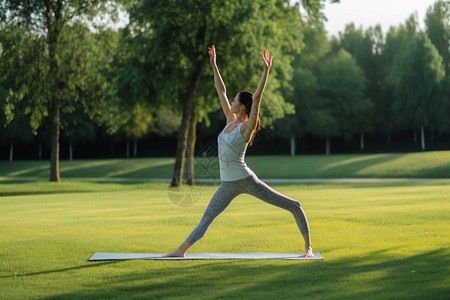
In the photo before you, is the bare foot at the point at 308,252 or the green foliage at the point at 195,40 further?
the green foliage at the point at 195,40

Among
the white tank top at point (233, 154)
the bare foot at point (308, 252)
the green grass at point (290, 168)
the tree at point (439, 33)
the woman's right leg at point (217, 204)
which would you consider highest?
the tree at point (439, 33)

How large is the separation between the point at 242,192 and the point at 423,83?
181ft

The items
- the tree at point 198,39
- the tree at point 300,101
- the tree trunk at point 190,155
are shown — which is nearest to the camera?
the tree at point 198,39

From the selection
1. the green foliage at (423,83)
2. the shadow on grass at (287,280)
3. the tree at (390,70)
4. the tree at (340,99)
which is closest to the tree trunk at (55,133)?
the shadow on grass at (287,280)

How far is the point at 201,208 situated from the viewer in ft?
57.6

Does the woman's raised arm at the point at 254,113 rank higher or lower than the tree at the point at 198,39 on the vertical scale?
lower

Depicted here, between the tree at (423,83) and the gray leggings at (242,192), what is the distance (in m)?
54.0

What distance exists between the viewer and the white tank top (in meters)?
8.21

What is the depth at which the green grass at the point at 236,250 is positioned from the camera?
22.2 feet

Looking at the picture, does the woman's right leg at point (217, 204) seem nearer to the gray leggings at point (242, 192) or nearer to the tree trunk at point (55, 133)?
the gray leggings at point (242, 192)

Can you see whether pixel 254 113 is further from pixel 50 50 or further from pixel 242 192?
pixel 50 50

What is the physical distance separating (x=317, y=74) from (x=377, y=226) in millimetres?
59539

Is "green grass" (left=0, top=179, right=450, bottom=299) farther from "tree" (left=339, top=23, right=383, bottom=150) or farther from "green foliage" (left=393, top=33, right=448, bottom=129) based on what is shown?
"tree" (left=339, top=23, right=383, bottom=150)

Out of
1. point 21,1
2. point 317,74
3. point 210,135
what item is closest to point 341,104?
point 317,74
